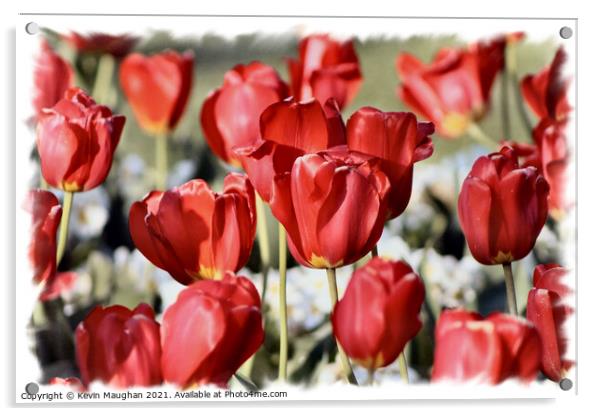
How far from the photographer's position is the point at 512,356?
36.9 inches

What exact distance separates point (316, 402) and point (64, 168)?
43 centimetres

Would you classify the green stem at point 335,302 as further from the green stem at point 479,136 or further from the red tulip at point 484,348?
the green stem at point 479,136

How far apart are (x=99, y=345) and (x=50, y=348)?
0.25 feet

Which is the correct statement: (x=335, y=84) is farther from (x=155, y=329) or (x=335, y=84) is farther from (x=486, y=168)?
(x=155, y=329)

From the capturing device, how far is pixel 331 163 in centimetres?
87

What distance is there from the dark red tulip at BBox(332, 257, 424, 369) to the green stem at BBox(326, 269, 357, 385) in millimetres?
17

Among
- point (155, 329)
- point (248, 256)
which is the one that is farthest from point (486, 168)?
point (155, 329)

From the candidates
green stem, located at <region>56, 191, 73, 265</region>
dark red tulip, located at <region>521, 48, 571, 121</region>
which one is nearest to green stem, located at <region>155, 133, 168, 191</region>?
green stem, located at <region>56, 191, 73, 265</region>

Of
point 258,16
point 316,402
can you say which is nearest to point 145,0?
point 258,16

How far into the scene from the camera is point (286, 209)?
2.94ft

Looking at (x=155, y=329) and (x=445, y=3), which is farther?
(x=445, y=3)

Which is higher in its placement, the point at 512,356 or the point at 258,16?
the point at 258,16

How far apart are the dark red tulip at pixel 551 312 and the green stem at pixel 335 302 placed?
0.78 ft

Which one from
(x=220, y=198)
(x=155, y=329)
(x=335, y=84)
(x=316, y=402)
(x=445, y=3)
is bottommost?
(x=316, y=402)
